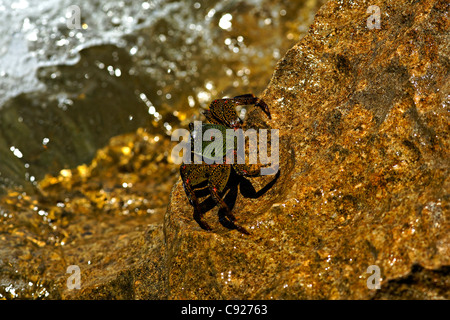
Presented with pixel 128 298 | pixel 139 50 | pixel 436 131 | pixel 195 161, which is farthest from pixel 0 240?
pixel 436 131

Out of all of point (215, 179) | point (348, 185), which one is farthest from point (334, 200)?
point (215, 179)

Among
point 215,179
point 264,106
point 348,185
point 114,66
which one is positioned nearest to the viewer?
point 348,185

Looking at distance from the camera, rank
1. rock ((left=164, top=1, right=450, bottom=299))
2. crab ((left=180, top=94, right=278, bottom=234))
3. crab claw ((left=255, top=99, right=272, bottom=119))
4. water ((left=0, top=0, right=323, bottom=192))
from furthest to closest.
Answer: water ((left=0, top=0, right=323, bottom=192)) → crab claw ((left=255, top=99, right=272, bottom=119)) → crab ((left=180, top=94, right=278, bottom=234)) → rock ((left=164, top=1, right=450, bottom=299))

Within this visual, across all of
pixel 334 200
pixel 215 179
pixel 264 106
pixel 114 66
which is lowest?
pixel 334 200

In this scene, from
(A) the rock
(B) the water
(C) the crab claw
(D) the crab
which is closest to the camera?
(A) the rock

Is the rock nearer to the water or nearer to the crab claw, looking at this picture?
the crab claw

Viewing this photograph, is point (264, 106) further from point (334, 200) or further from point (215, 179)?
point (334, 200)

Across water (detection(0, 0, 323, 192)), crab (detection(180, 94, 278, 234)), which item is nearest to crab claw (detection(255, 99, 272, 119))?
crab (detection(180, 94, 278, 234))
